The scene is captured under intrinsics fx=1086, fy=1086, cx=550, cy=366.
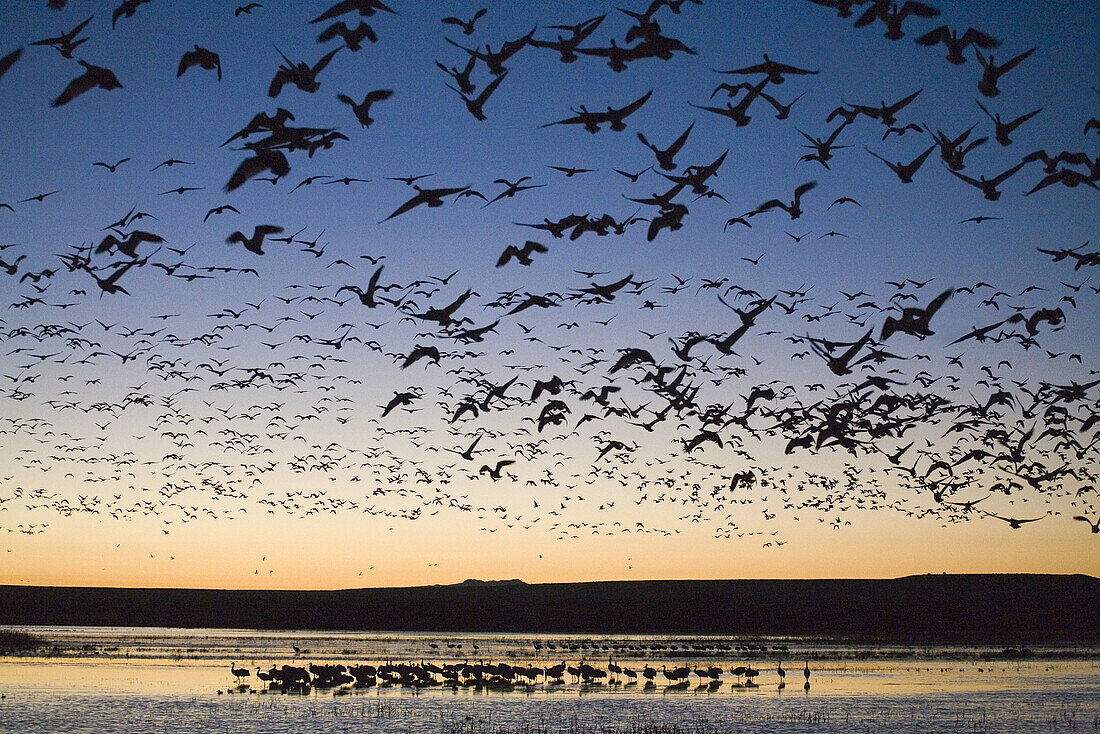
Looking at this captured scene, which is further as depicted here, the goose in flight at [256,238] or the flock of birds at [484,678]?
the flock of birds at [484,678]

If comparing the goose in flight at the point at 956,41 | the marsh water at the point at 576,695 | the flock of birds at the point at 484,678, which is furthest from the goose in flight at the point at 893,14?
the flock of birds at the point at 484,678

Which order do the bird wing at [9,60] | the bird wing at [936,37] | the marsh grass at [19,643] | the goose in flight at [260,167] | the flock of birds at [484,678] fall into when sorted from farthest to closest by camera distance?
1. the marsh grass at [19,643]
2. the flock of birds at [484,678]
3. the bird wing at [936,37]
4. the goose in flight at [260,167]
5. the bird wing at [9,60]

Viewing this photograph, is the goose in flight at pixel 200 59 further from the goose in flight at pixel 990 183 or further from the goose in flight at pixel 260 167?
the goose in flight at pixel 990 183

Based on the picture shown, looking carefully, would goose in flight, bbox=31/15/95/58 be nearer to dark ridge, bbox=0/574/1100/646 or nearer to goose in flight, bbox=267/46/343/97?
goose in flight, bbox=267/46/343/97

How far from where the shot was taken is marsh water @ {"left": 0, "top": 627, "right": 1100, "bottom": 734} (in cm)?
3462

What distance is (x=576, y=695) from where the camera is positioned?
144 feet

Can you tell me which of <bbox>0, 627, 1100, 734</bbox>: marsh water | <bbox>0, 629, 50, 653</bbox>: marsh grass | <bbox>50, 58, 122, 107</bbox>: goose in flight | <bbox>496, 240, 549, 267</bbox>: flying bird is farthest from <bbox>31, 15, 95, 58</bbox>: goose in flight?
<bbox>0, 629, 50, 653</bbox>: marsh grass

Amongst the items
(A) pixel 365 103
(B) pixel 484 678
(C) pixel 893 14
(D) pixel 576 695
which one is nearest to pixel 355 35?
(A) pixel 365 103

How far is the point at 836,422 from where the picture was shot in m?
21.7

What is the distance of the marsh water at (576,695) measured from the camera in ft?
114

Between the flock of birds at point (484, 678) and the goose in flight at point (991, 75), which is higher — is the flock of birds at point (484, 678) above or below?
below

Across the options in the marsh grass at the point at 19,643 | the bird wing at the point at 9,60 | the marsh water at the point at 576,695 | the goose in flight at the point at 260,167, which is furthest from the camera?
the marsh grass at the point at 19,643

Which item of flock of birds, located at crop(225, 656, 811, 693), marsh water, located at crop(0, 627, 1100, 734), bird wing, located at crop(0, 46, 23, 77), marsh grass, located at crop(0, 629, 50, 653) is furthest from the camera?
marsh grass, located at crop(0, 629, 50, 653)

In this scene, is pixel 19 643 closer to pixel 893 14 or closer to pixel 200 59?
pixel 200 59
